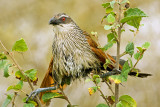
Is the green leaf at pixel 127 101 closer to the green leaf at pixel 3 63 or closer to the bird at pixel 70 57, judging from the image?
the bird at pixel 70 57

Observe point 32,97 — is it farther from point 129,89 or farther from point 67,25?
point 129,89

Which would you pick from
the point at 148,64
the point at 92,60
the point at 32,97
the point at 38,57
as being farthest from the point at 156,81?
the point at 32,97

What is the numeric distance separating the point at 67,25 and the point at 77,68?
1.27ft

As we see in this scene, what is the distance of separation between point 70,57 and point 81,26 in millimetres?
1813

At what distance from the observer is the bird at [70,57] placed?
260 cm

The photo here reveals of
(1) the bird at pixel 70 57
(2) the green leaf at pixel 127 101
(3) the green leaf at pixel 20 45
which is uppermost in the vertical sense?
(3) the green leaf at pixel 20 45

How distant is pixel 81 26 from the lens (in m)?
4.38

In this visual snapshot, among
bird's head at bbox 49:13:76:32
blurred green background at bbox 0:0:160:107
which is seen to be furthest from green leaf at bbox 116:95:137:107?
blurred green background at bbox 0:0:160:107

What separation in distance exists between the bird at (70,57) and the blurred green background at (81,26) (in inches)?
57.0

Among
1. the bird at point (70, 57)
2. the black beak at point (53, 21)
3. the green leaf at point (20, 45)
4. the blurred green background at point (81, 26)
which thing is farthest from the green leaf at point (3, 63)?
the blurred green background at point (81, 26)

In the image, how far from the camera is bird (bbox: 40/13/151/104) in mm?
2604

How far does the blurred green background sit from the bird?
145cm

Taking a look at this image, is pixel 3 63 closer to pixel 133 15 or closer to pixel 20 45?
pixel 20 45

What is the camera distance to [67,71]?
263 cm
